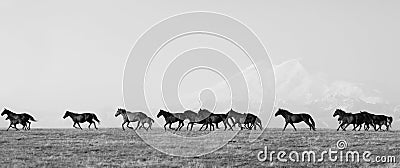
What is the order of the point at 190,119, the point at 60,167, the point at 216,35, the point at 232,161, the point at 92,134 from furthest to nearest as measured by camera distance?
1. the point at 190,119
2. the point at 92,134
3. the point at 216,35
4. the point at 232,161
5. the point at 60,167

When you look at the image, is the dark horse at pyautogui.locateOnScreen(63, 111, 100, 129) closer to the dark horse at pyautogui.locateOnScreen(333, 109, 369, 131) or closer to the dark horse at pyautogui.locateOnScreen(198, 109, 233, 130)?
the dark horse at pyautogui.locateOnScreen(198, 109, 233, 130)

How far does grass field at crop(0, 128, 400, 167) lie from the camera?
27667 millimetres

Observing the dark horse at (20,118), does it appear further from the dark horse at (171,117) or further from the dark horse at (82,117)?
the dark horse at (171,117)

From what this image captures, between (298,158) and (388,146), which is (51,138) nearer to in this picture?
(298,158)

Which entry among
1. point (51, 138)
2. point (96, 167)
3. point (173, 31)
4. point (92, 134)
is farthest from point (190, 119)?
point (96, 167)


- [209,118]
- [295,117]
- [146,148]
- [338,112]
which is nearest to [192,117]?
[209,118]

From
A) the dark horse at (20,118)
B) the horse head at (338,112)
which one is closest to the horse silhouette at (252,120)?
the horse head at (338,112)

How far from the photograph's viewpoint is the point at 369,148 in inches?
1257

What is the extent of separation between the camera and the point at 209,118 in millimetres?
42719

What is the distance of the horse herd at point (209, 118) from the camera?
42906 mm

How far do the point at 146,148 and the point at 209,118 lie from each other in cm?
1167

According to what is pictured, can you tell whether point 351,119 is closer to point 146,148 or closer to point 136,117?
point 136,117

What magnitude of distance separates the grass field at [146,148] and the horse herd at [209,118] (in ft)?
10.1

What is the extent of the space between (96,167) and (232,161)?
6.62m
